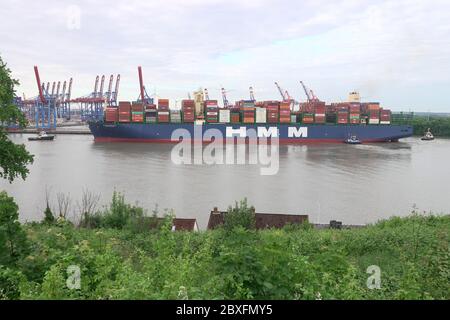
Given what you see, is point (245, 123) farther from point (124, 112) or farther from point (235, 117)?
point (124, 112)

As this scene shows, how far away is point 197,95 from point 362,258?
3877 centimetres

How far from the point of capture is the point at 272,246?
8.90ft

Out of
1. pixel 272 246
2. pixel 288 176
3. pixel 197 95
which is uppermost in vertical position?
pixel 197 95

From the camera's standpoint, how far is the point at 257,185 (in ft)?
49.7

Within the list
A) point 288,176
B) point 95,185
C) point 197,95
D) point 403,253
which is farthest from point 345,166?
point 197,95

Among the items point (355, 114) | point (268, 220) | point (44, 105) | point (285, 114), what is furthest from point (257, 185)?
point (44, 105)

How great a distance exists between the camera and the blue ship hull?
34928mm

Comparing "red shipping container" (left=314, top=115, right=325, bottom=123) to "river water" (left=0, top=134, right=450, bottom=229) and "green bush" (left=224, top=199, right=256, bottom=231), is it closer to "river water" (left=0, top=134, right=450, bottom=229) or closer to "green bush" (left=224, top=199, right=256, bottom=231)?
"river water" (left=0, top=134, right=450, bottom=229)

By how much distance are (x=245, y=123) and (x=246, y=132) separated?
1.25m

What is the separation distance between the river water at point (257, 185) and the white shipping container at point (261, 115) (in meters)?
15.1

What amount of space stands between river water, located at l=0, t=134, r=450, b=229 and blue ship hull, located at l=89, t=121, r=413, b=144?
1183 cm

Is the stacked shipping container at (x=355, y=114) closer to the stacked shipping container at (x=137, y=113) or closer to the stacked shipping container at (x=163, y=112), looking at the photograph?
the stacked shipping container at (x=163, y=112)
